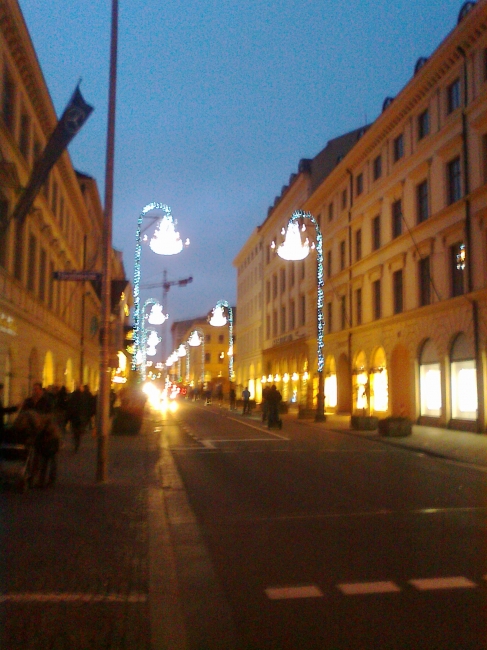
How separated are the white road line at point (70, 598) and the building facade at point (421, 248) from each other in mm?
21934

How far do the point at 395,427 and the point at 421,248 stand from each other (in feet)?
32.6

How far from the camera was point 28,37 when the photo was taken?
2341 cm

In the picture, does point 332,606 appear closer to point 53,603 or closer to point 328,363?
point 53,603

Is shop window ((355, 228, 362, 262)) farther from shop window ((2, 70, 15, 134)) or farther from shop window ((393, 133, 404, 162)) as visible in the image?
shop window ((2, 70, 15, 134))

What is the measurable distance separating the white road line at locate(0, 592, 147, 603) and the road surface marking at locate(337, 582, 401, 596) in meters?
1.77

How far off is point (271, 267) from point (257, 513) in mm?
56535

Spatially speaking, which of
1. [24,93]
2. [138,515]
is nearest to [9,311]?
[24,93]

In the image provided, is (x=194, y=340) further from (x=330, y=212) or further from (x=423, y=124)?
(x=423, y=124)

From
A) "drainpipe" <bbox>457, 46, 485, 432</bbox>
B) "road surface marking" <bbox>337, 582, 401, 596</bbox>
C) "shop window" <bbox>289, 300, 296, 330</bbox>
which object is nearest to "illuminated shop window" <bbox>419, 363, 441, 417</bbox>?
"drainpipe" <bbox>457, 46, 485, 432</bbox>

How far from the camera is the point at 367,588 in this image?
6488mm

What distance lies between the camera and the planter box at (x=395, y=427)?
24.6 meters

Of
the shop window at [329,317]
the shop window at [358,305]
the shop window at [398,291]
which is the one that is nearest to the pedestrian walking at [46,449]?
the shop window at [398,291]

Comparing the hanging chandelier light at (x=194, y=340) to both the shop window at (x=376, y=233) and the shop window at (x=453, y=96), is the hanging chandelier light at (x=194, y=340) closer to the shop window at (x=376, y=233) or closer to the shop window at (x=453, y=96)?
the shop window at (x=376, y=233)

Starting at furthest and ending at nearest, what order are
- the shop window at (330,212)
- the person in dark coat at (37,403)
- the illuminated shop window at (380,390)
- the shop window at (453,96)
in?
the shop window at (330,212)
the illuminated shop window at (380,390)
the shop window at (453,96)
the person in dark coat at (37,403)
